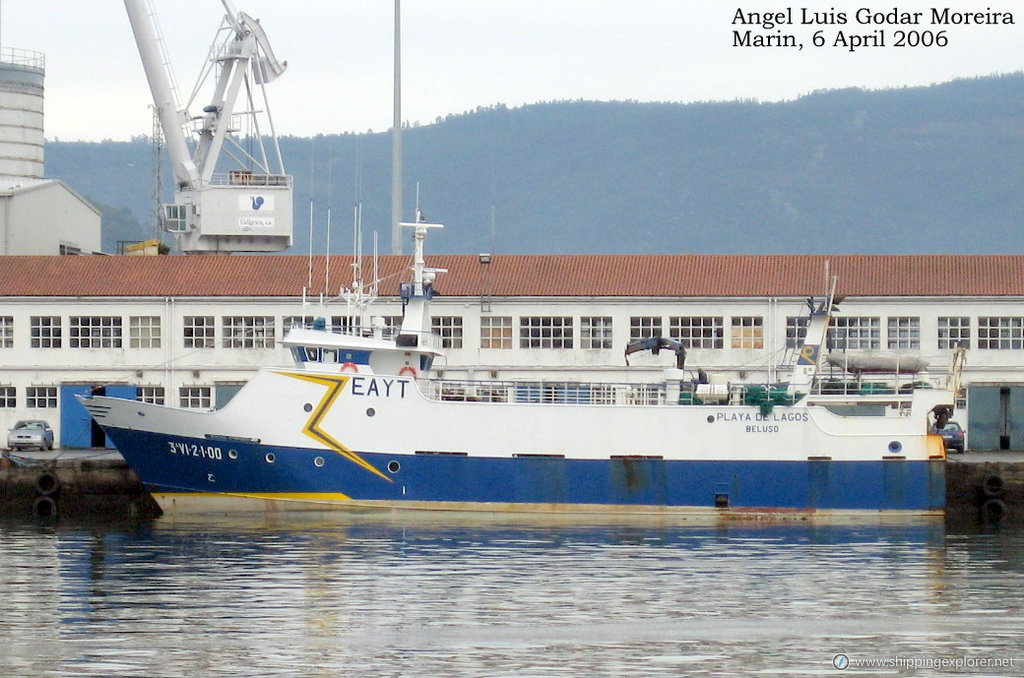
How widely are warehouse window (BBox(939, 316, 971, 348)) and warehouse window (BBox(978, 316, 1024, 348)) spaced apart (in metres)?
0.38

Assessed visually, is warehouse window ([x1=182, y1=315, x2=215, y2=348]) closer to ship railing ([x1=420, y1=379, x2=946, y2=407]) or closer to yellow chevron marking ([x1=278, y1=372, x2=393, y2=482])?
ship railing ([x1=420, y1=379, x2=946, y2=407])

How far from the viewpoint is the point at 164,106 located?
60938mm

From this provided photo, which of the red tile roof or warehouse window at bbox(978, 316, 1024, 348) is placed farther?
the red tile roof

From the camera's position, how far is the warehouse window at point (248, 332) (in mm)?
49094

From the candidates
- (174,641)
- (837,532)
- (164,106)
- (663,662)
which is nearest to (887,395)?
(837,532)

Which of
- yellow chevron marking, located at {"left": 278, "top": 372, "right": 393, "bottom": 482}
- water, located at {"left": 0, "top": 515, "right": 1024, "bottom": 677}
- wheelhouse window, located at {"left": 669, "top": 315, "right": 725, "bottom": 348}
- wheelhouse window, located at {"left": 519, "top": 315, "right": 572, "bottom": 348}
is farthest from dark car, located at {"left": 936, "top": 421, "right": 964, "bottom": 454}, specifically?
yellow chevron marking, located at {"left": 278, "top": 372, "right": 393, "bottom": 482}

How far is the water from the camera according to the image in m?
20.8

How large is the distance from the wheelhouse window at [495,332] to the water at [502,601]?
1341cm

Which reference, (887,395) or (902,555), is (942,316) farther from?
(902,555)

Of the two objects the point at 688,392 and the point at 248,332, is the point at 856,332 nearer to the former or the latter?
the point at 688,392

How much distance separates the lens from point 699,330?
48500 mm

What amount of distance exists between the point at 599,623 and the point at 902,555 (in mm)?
10324

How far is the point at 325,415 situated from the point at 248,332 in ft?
43.0

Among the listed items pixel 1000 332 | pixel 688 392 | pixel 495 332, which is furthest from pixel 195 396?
pixel 1000 332
